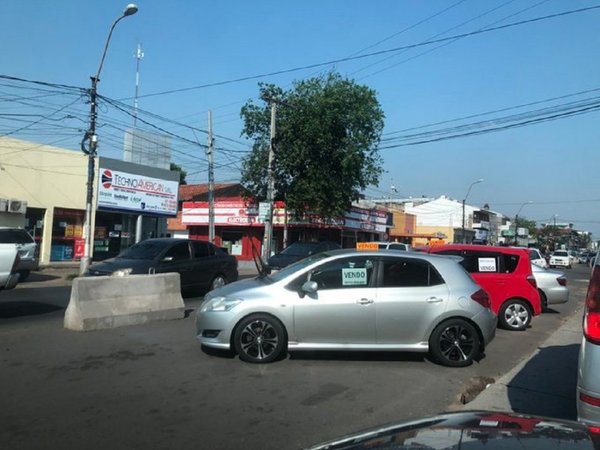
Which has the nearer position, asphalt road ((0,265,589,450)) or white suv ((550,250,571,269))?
asphalt road ((0,265,589,450))

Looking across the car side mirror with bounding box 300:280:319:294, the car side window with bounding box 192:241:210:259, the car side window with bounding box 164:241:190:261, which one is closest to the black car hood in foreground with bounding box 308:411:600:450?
the car side mirror with bounding box 300:280:319:294

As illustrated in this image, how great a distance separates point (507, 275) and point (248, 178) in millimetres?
26344

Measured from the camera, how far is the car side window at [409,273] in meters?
7.95

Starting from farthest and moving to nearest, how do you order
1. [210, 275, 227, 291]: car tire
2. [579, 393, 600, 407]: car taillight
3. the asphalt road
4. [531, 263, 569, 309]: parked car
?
[210, 275, 227, 291]: car tire < [531, 263, 569, 309]: parked car < the asphalt road < [579, 393, 600, 407]: car taillight

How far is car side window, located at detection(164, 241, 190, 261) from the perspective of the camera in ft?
47.4

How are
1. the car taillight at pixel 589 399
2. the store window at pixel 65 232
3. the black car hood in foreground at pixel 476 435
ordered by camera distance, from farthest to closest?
the store window at pixel 65 232
the car taillight at pixel 589 399
the black car hood in foreground at pixel 476 435

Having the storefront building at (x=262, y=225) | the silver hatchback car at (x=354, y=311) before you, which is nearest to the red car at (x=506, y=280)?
the silver hatchback car at (x=354, y=311)

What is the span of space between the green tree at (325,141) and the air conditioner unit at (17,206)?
45.7 ft

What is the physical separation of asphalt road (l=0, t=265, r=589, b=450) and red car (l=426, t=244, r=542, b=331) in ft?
7.27

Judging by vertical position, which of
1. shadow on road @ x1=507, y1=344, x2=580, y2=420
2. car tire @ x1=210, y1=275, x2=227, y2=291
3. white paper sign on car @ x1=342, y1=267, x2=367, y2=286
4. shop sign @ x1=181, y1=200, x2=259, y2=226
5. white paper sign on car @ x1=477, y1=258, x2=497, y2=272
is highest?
shop sign @ x1=181, y1=200, x2=259, y2=226

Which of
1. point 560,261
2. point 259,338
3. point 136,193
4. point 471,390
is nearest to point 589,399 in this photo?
point 471,390

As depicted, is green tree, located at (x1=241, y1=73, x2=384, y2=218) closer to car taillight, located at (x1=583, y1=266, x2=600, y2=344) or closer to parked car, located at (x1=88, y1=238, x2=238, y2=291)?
parked car, located at (x1=88, y1=238, x2=238, y2=291)

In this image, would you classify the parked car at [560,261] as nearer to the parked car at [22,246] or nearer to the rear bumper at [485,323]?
the parked car at [22,246]

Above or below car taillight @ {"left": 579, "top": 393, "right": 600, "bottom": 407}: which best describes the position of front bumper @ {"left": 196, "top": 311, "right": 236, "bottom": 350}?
below
